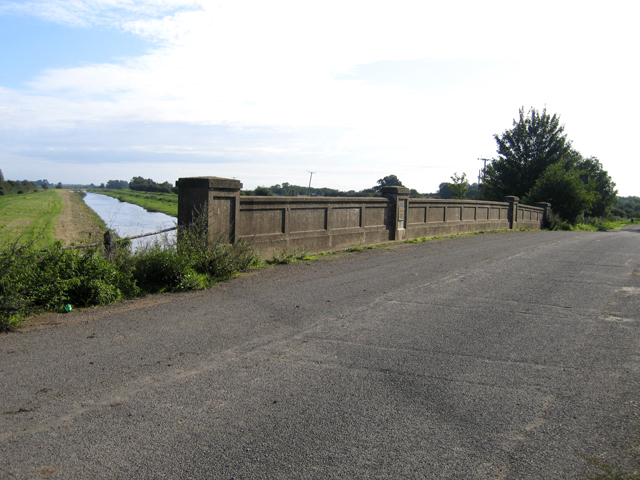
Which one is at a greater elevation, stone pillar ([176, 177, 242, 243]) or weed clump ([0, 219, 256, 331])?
stone pillar ([176, 177, 242, 243])

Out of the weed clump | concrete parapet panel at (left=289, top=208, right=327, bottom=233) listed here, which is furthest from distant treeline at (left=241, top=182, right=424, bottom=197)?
the weed clump

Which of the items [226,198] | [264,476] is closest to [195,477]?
[264,476]

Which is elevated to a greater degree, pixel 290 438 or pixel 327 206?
pixel 327 206

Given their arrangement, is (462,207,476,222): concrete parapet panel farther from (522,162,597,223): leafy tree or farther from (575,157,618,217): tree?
(575,157,618,217): tree

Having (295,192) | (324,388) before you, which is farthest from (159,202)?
(324,388)

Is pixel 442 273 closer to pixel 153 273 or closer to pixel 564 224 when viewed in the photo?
pixel 153 273

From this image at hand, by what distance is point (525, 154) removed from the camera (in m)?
54.9

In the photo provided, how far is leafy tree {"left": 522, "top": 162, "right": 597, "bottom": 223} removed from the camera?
1575 inches

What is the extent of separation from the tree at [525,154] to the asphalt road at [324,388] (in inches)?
1923

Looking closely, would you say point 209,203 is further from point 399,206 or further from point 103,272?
point 399,206

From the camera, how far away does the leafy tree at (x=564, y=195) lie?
1575 inches

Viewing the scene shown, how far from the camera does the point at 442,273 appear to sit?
35.1ft

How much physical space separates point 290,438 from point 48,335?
3.83m

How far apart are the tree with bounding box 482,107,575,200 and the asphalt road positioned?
4885 centimetres
